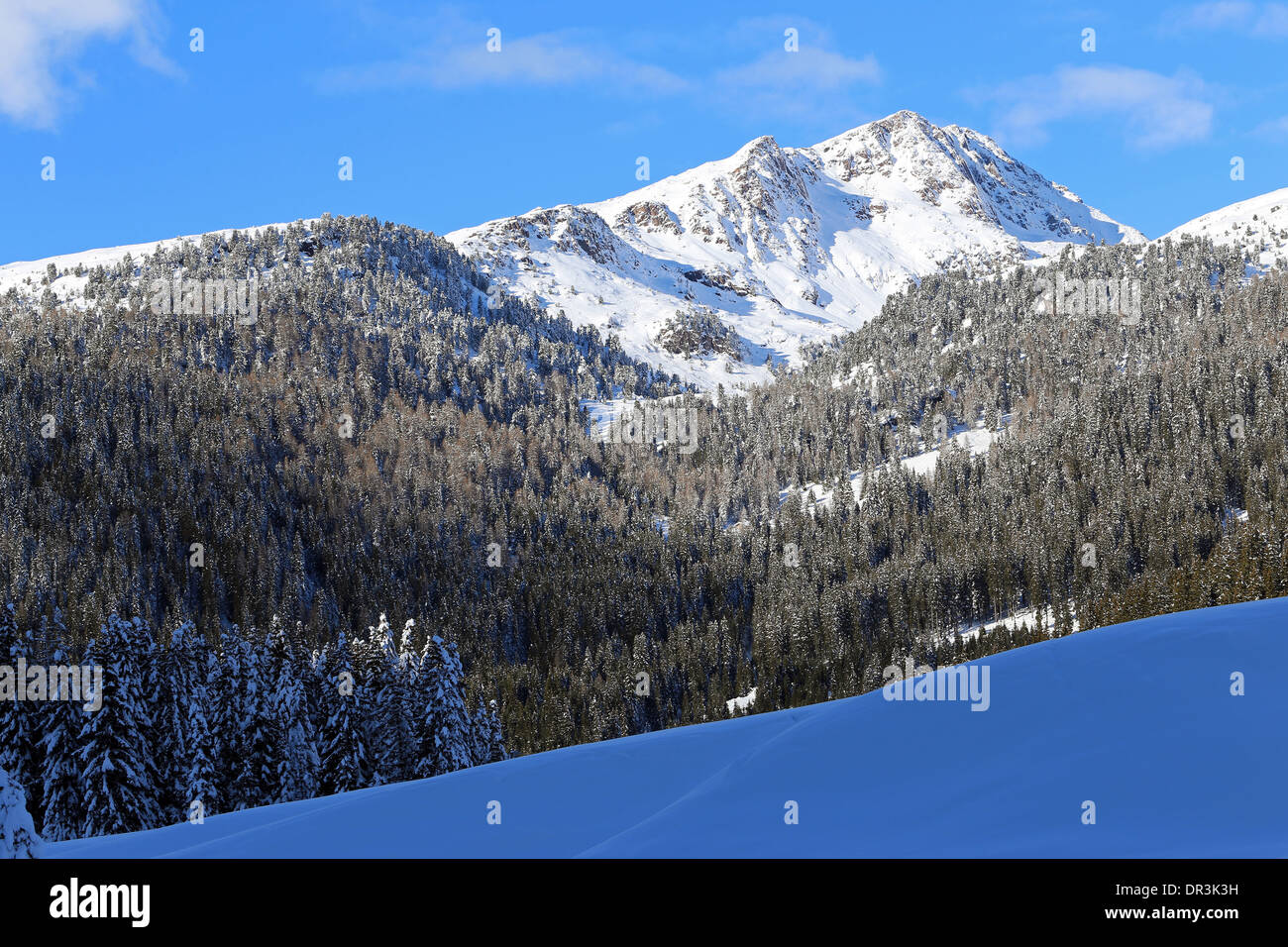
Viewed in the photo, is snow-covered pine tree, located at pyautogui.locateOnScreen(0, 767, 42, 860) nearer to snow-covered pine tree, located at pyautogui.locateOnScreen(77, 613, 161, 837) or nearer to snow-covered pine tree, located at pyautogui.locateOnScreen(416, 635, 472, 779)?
snow-covered pine tree, located at pyautogui.locateOnScreen(77, 613, 161, 837)

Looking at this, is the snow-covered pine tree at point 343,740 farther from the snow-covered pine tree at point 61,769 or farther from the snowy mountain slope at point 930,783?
the snowy mountain slope at point 930,783

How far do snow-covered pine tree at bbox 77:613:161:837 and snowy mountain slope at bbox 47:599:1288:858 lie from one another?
18.2 meters

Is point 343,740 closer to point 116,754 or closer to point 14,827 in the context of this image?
point 116,754

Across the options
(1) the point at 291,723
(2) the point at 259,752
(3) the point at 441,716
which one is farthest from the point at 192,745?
(3) the point at 441,716

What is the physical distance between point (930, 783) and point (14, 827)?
42.7 feet

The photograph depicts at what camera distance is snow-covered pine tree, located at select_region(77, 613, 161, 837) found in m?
31.7

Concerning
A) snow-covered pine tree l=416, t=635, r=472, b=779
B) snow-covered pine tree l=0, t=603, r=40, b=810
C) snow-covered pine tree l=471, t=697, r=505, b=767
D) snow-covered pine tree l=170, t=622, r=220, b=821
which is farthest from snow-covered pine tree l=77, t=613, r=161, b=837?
snow-covered pine tree l=471, t=697, r=505, b=767

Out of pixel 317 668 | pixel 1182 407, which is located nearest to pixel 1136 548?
pixel 1182 407

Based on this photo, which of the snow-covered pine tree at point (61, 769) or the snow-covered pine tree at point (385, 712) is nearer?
the snow-covered pine tree at point (61, 769)

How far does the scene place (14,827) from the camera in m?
12.7

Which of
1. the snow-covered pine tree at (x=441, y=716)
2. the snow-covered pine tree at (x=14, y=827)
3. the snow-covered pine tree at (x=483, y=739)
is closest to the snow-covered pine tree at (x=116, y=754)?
the snow-covered pine tree at (x=441, y=716)

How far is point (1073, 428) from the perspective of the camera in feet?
622

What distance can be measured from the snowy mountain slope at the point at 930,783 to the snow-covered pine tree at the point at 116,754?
718 inches

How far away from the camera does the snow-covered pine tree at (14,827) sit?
12.6 metres
